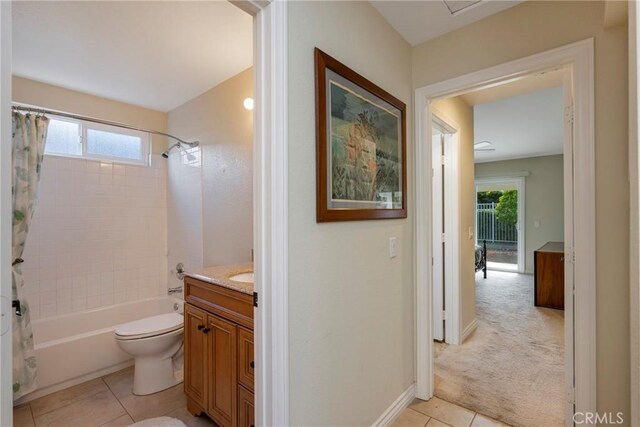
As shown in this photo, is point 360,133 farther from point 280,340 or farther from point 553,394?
point 553,394

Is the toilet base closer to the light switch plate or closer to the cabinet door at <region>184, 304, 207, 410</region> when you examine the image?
the cabinet door at <region>184, 304, 207, 410</region>

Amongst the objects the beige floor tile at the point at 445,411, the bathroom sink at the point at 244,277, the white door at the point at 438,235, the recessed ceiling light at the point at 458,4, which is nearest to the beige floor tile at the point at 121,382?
the bathroom sink at the point at 244,277

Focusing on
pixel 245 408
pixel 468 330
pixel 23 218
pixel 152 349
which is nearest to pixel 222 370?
pixel 245 408

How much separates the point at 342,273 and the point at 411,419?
1.16 meters

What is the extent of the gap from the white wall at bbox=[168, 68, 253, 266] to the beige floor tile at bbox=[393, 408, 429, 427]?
1.54m

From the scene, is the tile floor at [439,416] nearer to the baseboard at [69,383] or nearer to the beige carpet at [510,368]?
the beige carpet at [510,368]

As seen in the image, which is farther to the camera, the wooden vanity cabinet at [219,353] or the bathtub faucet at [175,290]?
the bathtub faucet at [175,290]

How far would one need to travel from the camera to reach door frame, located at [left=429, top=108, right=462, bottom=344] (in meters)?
2.85

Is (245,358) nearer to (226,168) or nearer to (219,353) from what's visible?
(219,353)

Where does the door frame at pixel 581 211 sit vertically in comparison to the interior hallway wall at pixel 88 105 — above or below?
below

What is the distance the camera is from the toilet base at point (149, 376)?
2197 millimetres

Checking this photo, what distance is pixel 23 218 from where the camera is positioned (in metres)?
2.09

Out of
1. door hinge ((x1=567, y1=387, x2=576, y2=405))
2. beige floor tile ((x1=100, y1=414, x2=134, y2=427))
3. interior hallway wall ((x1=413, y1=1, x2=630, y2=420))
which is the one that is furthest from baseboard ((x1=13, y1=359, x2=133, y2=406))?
interior hallway wall ((x1=413, y1=1, x2=630, y2=420))

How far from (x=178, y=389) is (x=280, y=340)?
1.67 metres
